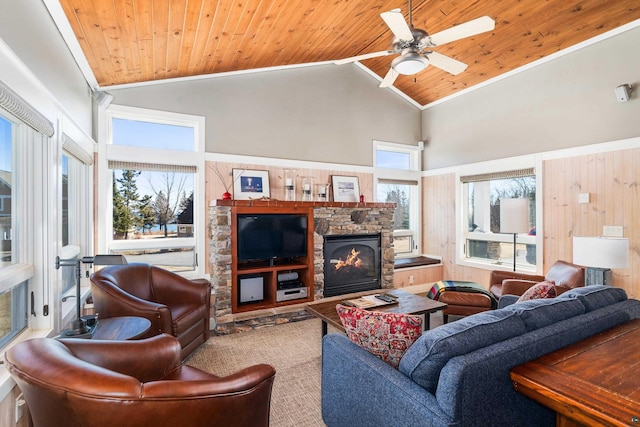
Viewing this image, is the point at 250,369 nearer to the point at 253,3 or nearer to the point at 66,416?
the point at 66,416

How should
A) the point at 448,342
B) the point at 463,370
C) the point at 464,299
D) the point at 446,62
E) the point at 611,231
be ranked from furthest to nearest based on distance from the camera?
the point at 611,231 → the point at 464,299 → the point at 446,62 → the point at 448,342 → the point at 463,370

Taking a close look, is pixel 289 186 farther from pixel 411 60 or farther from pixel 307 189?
pixel 411 60

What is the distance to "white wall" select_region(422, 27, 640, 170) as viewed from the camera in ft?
12.0

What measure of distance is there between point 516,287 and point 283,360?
8.93 feet

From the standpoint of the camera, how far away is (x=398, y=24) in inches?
91.7

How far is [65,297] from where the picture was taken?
273 cm

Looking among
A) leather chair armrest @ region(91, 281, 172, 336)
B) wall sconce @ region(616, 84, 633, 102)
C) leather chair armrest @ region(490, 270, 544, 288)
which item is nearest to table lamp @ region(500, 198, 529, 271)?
leather chair armrest @ region(490, 270, 544, 288)

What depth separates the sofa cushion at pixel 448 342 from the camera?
4.43 ft

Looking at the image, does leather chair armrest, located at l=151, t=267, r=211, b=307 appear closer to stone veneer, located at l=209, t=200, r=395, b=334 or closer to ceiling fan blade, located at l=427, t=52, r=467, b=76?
stone veneer, located at l=209, t=200, r=395, b=334

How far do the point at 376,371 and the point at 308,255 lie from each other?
2.84 m

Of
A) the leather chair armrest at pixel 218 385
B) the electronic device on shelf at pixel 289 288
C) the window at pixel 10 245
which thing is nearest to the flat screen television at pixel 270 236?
the electronic device on shelf at pixel 289 288

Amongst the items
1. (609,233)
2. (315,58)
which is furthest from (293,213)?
(609,233)

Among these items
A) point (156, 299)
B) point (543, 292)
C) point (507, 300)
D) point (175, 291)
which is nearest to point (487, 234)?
point (507, 300)

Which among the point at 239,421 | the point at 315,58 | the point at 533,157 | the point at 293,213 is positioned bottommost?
the point at 239,421
